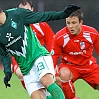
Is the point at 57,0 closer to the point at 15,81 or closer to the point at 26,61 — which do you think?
the point at 15,81

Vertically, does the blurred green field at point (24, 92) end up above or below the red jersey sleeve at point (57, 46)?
below

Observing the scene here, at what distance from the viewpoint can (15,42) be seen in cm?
598

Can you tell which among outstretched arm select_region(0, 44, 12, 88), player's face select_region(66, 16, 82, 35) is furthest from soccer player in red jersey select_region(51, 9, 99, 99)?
outstretched arm select_region(0, 44, 12, 88)

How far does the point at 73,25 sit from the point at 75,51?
1.23 feet

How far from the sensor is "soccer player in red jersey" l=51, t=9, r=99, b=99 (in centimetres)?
708

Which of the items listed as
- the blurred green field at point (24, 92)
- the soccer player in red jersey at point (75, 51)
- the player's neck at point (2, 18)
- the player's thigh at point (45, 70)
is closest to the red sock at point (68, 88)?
the soccer player in red jersey at point (75, 51)

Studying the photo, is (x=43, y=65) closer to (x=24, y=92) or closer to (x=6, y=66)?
(x=6, y=66)

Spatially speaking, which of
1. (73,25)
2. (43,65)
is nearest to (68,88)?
(73,25)

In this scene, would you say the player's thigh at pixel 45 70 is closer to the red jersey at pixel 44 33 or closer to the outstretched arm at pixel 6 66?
the outstretched arm at pixel 6 66

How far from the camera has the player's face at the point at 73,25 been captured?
7.02 metres

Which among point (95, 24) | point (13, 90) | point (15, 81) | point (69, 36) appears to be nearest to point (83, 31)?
point (69, 36)

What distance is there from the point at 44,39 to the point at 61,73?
2.69 feet

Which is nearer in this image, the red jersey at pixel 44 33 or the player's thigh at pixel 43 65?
the player's thigh at pixel 43 65

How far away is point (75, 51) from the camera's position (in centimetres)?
715
